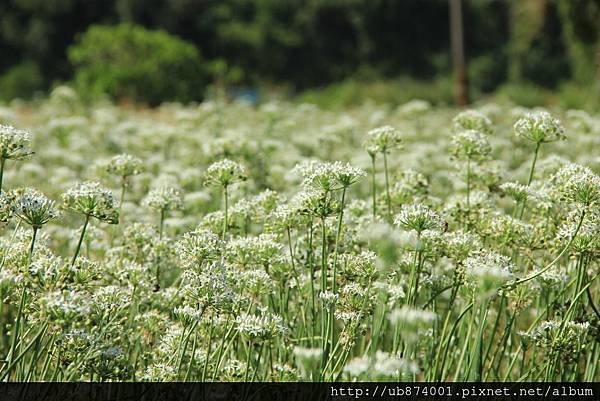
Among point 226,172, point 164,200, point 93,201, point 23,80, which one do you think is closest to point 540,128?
point 226,172

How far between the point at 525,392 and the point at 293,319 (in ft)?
3.16

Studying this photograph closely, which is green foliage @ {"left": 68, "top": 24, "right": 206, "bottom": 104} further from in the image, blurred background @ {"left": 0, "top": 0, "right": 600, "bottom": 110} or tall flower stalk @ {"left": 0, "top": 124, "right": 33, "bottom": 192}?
blurred background @ {"left": 0, "top": 0, "right": 600, "bottom": 110}

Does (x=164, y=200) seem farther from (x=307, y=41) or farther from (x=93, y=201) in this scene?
(x=307, y=41)

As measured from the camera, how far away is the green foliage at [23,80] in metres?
43.0

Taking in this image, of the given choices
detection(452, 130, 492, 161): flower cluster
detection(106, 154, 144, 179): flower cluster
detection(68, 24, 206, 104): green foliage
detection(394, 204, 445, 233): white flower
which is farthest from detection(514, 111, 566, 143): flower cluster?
detection(68, 24, 206, 104): green foliage

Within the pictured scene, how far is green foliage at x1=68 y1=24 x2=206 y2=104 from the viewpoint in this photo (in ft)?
62.5

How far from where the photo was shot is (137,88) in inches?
771

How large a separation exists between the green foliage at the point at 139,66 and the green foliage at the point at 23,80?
22.6 m

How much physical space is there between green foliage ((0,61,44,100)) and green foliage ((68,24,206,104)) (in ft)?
74.2

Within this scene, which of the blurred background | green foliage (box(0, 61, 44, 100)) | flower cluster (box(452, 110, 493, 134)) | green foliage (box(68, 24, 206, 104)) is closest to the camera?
flower cluster (box(452, 110, 493, 134))

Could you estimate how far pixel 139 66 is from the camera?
772 inches

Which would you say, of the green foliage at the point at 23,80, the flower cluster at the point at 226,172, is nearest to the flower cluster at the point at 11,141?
the flower cluster at the point at 226,172

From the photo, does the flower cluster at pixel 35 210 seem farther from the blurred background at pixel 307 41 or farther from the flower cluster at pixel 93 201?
the blurred background at pixel 307 41

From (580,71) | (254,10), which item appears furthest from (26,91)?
(580,71)
